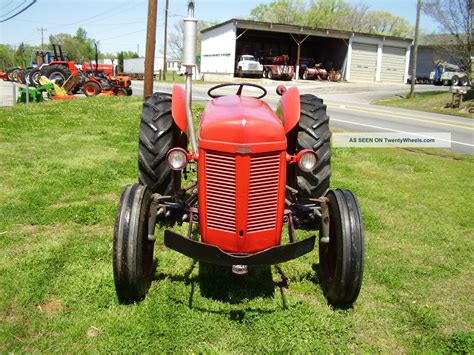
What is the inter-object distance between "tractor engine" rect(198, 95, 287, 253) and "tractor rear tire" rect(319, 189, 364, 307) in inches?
17.2

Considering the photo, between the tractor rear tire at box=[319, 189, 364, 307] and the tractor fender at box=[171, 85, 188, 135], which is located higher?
the tractor fender at box=[171, 85, 188, 135]

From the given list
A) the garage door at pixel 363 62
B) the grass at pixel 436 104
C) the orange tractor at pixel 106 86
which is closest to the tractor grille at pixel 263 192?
the orange tractor at pixel 106 86

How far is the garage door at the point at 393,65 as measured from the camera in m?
41.2

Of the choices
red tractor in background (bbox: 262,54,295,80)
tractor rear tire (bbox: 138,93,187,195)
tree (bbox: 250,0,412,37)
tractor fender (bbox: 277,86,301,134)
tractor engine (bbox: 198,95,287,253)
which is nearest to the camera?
tractor engine (bbox: 198,95,287,253)

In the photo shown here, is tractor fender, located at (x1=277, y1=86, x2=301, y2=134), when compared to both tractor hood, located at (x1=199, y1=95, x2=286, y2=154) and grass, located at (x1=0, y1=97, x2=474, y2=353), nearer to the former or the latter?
tractor hood, located at (x1=199, y1=95, x2=286, y2=154)

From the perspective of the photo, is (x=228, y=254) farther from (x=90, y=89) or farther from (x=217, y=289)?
(x=90, y=89)

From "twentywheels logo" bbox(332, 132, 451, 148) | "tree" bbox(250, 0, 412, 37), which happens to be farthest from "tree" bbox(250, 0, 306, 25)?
"twentywheels logo" bbox(332, 132, 451, 148)

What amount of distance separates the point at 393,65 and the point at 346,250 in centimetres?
4258

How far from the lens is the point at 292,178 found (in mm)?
4207

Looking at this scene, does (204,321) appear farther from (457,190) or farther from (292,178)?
(457,190)

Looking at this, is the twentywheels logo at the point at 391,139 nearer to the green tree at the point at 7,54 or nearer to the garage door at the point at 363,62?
the garage door at the point at 363,62

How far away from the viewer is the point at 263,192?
3049mm

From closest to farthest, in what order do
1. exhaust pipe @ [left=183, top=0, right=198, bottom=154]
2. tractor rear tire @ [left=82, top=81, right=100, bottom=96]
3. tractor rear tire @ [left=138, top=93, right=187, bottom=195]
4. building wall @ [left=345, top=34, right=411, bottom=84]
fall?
1. exhaust pipe @ [left=183, top=0, right=198, bottom=154]
2. tractor rear tire @ [left=138, top=93, right=187, bottom=195]
3. tractor rear tire @ [left=82, top=81, right=100, bottom=96]
4. building wall @ [left=345, top=34, right=411, bottom=84]

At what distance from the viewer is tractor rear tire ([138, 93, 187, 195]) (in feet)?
13.3
